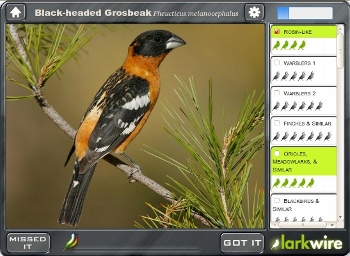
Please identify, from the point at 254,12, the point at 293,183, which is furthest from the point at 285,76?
the point at 293,183

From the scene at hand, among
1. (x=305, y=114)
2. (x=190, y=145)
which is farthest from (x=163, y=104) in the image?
(x=305, y=114)

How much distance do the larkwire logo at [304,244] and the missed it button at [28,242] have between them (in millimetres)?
800

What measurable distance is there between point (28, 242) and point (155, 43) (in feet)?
3.66

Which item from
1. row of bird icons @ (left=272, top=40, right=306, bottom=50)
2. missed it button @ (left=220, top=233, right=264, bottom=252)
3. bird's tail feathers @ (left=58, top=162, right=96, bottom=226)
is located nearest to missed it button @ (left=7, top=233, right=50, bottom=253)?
bird's tail feathers @ (left=58, top=162, right=96, bottom=226)

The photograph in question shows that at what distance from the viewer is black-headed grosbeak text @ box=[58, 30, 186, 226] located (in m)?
2.41

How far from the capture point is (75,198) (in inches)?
89.6

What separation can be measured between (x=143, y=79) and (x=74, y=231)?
3.49ft

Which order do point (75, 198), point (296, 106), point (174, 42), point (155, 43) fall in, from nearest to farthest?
point (296, 106) → point (75, 198) → point (174, 42) → point (155, 43)

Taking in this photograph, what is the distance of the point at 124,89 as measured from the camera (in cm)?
274

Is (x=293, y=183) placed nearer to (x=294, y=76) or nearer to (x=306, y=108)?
(x=306, y=108)

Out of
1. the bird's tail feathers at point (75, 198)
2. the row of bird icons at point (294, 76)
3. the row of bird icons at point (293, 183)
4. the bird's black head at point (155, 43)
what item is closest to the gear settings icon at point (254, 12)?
the row of bird icons at point (294, 76)

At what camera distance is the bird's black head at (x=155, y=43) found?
2402 mm

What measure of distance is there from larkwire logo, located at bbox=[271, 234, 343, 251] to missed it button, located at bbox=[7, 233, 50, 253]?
0.80 meters

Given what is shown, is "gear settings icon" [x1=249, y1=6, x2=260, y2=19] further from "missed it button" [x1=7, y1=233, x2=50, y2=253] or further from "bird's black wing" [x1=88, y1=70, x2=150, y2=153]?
"missed it button" [x1=7, y1=233, x2=50, y2=253]
